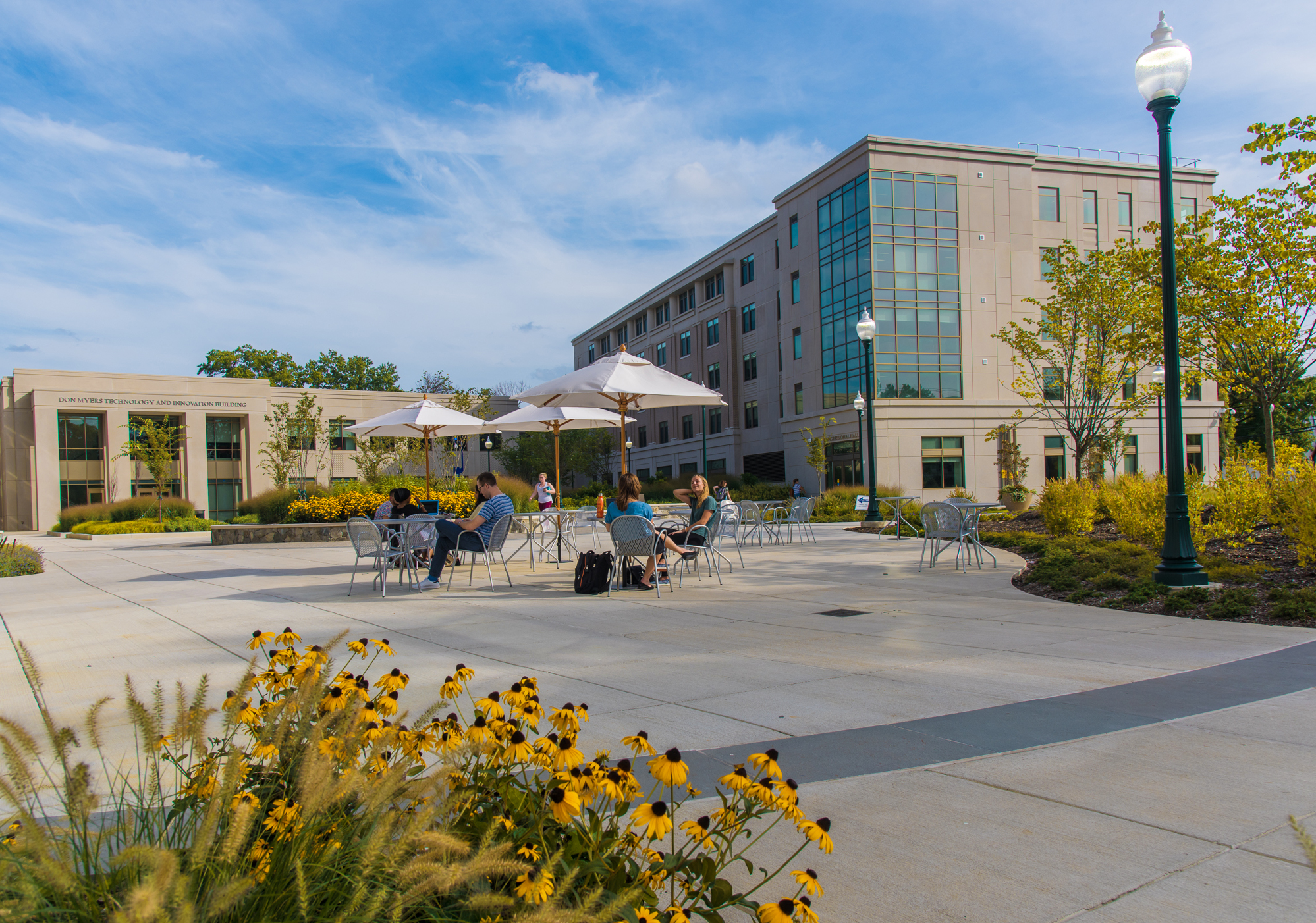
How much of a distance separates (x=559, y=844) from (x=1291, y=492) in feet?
31.8

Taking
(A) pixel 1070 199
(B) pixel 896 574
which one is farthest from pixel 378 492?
(A) pixel 1070 199

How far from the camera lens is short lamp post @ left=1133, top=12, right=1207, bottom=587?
8.44 m

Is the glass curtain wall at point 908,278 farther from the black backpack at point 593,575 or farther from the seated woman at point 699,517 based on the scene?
the black backpack at point 593,575

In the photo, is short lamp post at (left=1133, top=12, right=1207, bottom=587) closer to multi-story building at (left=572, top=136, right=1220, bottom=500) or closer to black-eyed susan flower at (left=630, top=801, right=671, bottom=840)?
black-eyed susan flower at (left=630, top=801, right=671, bottom=840)

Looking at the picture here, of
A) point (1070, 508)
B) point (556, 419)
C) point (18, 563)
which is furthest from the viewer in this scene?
point (1070, 508)

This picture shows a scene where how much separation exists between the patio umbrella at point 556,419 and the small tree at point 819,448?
2192 cm

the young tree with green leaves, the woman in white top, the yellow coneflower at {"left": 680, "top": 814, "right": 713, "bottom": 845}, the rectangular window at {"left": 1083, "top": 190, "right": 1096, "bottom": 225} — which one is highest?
the rectangular window at {"left": 1083, "top": 190, "right": 1096, "bottom": 225}

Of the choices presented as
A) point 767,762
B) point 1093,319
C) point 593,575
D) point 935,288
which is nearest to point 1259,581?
point 593,575

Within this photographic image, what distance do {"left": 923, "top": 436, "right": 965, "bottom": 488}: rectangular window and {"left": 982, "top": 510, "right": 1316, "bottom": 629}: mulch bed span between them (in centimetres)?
2795

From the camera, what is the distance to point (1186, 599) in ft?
25.2

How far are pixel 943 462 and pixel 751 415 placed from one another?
51.8 ft

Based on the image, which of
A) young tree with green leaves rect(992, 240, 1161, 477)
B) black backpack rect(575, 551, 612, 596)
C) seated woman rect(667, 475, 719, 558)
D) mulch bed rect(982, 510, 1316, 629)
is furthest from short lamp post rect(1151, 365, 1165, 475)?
black backpack rect(575, 551, 612, 596)

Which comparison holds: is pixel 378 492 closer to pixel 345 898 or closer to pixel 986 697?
pixel 986 697

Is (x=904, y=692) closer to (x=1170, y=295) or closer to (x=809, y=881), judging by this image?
(x=809, y=881)
